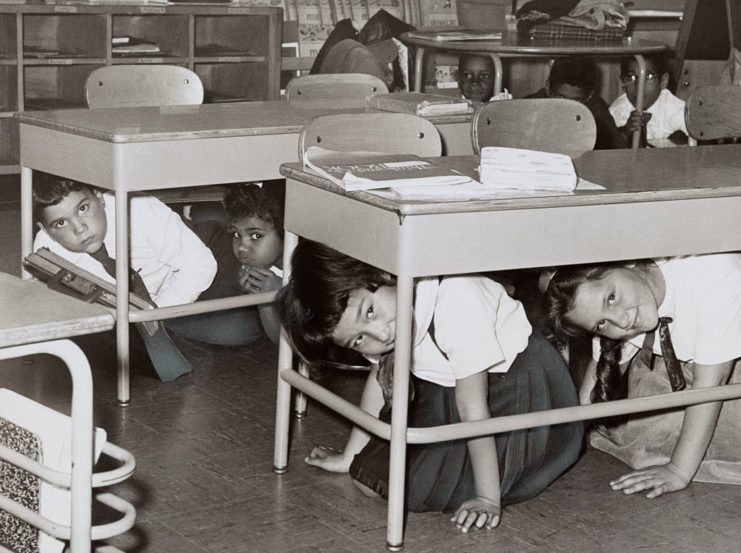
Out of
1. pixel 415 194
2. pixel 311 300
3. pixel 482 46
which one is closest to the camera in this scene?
pixel 415 194

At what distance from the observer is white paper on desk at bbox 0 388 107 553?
1.55 metres

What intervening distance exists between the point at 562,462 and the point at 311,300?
739 mm

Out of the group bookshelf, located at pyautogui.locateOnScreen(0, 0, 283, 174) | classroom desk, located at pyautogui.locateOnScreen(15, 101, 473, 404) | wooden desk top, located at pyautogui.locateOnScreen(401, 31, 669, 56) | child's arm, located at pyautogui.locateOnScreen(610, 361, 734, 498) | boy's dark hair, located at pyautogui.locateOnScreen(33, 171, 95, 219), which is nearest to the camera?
child's arm, located at pyautogui.locateOnScreen(610, 361, 734, 498)

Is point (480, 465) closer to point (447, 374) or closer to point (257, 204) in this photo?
point (447, 374)

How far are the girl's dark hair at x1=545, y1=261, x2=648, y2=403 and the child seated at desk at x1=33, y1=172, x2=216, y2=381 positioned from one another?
3.79ft

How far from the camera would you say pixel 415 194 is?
2.07 m

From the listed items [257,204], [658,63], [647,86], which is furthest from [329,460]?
[658,63]

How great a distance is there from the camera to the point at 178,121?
306 centimetres

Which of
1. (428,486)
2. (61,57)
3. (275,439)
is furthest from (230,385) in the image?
(61,57)

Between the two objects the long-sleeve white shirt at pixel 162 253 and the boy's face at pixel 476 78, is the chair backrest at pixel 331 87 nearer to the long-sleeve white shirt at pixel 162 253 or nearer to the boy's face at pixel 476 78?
the long-sleeve white shirt at pixel 162 253

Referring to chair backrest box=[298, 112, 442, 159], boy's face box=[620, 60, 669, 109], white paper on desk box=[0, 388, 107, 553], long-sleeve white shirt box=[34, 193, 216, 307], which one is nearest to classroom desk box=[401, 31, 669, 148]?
boy's face box=[620, 60, 669, 109]

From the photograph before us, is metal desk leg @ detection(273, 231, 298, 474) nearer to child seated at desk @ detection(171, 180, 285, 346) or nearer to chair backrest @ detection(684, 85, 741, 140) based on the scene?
child seated at desk @ detection(171, 180, 285, 346)

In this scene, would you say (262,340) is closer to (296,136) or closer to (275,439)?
(296,136)

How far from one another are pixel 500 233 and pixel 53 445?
36.5 inches
